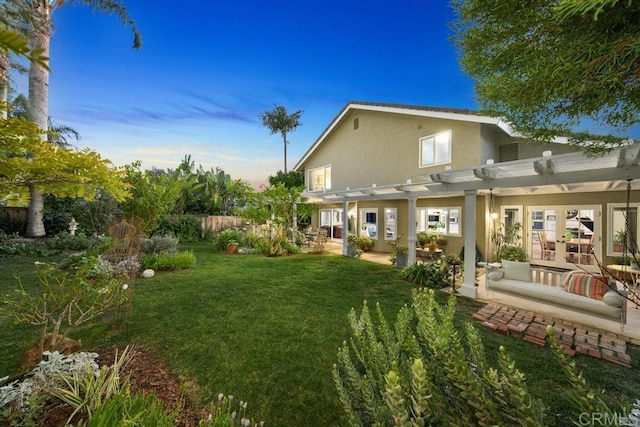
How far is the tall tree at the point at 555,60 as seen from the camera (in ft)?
7.09

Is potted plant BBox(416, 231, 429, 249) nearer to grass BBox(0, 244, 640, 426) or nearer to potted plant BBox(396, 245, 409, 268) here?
potted plant BBox(396, 245, 409, 268)

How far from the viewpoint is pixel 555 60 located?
234 centimetres

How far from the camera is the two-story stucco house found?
6.30 metres

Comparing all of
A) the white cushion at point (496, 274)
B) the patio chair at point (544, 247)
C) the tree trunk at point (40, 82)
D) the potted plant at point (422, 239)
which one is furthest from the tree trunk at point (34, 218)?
the patio chair at point (544, 247)

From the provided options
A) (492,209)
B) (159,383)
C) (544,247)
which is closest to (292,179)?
(492,209)

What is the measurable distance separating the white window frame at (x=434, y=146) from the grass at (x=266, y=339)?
225 inches

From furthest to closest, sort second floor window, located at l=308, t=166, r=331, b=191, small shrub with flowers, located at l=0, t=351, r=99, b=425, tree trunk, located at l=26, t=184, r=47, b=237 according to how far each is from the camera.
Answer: second floor window, located at l=308, t=166, r=331, b=191, tree trunk, located at l=26, t=184, r=47, b=237, small shrub with flowers, located at l=0, t=351, r=99, b=425

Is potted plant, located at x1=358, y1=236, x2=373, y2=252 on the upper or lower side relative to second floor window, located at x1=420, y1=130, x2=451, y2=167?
Answer: lower

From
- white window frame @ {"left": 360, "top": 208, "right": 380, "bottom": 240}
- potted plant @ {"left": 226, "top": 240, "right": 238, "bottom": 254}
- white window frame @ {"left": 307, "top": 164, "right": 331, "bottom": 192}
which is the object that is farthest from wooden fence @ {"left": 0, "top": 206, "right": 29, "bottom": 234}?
white window frame @ {"left": 360, "top": 208, "right": 380, "bottom": 240}

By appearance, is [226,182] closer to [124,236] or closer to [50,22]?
[50,22]

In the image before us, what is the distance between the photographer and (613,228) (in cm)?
885

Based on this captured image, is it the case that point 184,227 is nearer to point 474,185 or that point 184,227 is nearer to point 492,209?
point 474,185

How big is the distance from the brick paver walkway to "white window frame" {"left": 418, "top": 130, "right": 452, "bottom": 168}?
6.62 m

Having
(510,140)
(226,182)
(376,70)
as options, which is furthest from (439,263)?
(226,182)
